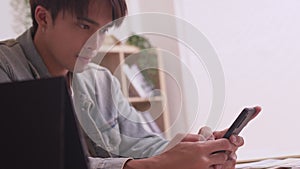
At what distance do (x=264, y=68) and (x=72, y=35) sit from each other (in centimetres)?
97

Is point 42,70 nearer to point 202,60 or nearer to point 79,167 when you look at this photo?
point 202,60

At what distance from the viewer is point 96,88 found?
100 cm

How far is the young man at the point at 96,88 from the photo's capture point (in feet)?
2.61

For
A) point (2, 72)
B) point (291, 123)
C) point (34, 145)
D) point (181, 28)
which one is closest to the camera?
point (34, 145)

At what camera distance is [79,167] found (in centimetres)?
45

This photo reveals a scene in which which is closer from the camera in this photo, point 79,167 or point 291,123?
point 79,167

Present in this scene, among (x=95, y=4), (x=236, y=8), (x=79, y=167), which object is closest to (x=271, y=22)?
(x=236, y=8)

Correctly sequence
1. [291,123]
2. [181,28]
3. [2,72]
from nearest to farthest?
[181,28], [2,72], [291,123]

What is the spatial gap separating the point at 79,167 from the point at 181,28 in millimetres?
381

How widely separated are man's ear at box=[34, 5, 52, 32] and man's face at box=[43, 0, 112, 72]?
0.05 ft

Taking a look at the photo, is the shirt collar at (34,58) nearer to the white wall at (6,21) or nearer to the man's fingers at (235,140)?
the man's fingers at (235,140)

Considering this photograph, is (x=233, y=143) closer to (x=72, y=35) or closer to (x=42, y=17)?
(x=72, y=35)

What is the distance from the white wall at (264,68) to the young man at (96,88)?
0.79 m

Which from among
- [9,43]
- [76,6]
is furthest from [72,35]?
[9,43]
